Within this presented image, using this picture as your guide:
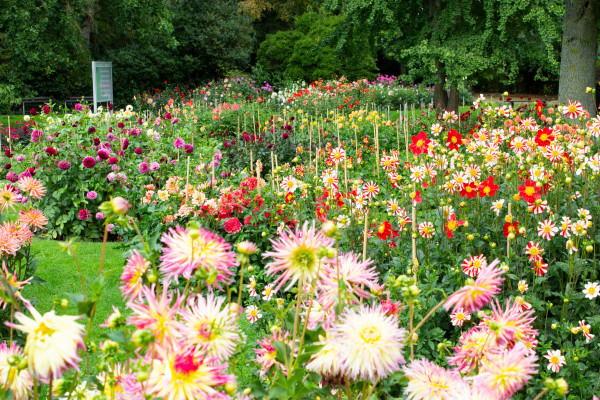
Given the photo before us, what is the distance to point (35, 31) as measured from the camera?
1332cm

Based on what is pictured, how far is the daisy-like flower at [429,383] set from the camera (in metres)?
0.86

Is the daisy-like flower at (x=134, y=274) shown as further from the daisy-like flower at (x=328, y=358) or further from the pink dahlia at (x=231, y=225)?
the pink dahlia at (x=231, y=225)

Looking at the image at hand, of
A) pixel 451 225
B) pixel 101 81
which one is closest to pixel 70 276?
pixel 451 225

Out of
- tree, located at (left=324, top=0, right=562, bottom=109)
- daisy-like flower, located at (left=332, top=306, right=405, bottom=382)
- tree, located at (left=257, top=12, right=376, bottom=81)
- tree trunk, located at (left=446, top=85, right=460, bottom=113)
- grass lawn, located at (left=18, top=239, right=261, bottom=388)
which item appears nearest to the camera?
daisy-like flower, located at (left=332, top=306, right=405, bottom=382)

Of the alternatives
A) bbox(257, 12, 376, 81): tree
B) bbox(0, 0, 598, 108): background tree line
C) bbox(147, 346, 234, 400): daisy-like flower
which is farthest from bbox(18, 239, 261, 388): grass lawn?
bbox(257, 12, 376, 81): tree

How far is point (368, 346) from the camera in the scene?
0.81 metres

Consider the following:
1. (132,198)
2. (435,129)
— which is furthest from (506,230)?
(132,198)

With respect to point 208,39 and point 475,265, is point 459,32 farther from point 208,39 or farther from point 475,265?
point 208,39

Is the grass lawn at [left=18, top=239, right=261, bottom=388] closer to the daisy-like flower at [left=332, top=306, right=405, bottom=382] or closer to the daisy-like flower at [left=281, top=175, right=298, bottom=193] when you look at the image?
the daisy-like flower at [left=281, top=175, right=298, bottom=193]

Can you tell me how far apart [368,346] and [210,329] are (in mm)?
221

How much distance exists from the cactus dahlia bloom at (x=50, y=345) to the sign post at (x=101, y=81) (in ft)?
29.4

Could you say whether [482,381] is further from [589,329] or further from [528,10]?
[528,10]

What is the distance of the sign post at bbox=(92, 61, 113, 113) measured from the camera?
927 cm

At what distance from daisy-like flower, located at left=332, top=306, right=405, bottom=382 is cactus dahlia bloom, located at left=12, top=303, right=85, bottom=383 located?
350 mm
